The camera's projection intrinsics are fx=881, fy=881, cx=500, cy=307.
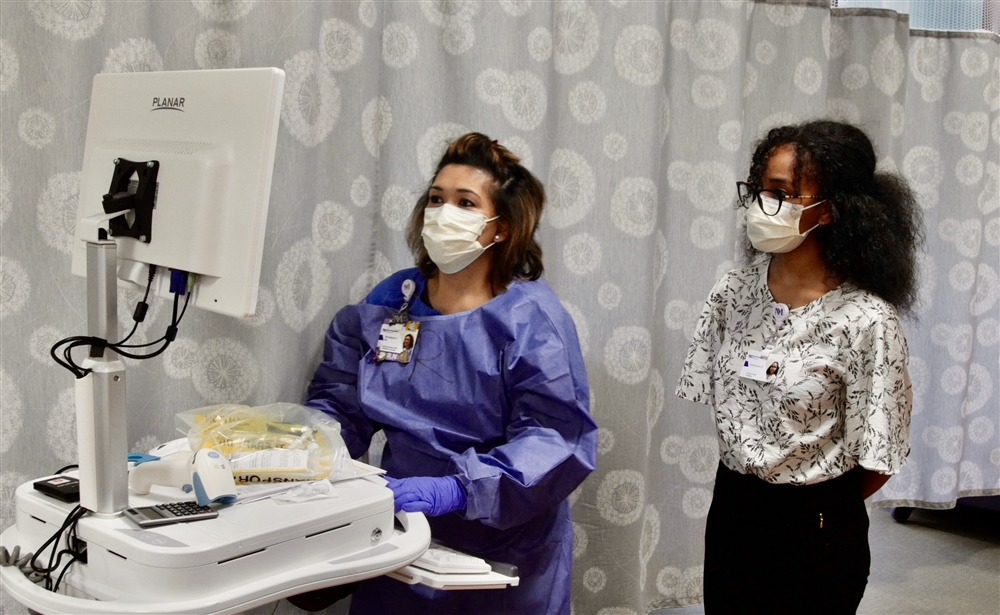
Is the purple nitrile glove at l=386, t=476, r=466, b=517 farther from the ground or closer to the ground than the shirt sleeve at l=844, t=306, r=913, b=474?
closer to the ground

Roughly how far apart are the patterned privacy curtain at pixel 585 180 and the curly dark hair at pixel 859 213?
0.18 m

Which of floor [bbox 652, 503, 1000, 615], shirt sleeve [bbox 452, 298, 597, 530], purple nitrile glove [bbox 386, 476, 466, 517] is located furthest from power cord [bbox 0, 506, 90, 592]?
floor [bbox 652, 503, 1000, 615]

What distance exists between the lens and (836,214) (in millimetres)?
1849

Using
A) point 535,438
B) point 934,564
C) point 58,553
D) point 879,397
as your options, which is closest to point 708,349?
point 879,397

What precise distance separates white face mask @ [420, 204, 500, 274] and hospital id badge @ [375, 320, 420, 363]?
0.16 m

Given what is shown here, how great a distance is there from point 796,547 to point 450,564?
79 centimetres

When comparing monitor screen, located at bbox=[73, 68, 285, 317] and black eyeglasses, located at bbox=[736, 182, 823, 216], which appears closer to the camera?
monitor screen, located at bbox=[73, 68, 285, 317]

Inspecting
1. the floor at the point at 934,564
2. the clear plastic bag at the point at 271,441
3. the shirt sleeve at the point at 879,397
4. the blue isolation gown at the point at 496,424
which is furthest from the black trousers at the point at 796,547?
the floor at the point at 934,564

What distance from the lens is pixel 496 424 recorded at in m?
1.86

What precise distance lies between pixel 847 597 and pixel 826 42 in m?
1.61

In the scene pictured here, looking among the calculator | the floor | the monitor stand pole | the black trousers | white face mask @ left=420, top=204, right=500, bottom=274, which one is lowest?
the floor

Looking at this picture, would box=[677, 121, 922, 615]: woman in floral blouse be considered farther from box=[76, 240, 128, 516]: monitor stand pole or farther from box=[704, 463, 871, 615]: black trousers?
box=[76, 240, 128, 516]: monitor stand pole

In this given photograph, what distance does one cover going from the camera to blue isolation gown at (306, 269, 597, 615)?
179 cm

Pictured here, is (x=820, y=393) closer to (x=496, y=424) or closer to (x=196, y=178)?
(x=496, y=424)
